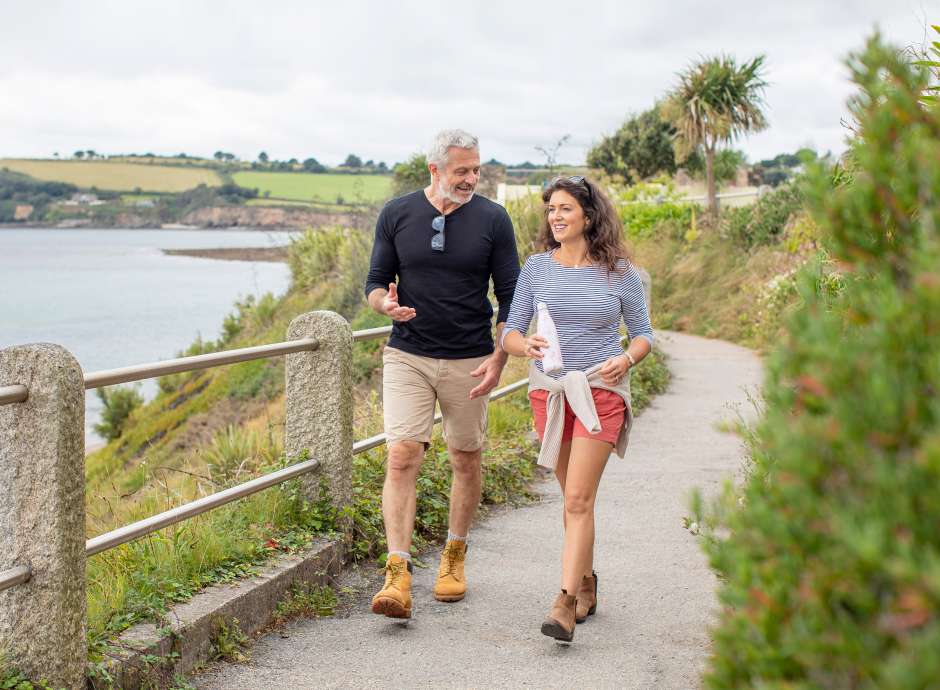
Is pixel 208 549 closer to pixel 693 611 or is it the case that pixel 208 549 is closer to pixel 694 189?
pixel 693 611

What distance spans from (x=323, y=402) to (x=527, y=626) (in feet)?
5.19

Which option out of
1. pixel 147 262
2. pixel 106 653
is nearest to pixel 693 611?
pixel 106 653

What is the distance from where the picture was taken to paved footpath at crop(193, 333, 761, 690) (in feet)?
15.1

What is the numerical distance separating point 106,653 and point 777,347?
10.2 ft

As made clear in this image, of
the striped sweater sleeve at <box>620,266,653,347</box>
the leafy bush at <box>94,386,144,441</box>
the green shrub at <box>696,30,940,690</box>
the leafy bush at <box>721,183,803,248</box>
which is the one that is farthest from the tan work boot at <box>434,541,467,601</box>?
the leafy bush at <box>94,386,144,441</box>

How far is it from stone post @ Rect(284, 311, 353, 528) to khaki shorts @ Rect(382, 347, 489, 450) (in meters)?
0.38

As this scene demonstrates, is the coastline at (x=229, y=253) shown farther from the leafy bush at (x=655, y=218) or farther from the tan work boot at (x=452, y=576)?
the tan work boot at (x=452, y=576)

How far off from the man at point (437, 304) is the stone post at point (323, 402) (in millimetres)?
376

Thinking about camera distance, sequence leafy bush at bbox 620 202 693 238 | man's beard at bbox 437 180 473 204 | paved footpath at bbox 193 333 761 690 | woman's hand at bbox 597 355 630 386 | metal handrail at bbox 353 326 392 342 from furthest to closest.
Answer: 1. leafy bush at bbox 620 202 693 238
2. metal handrail at bbox 353 326 392 342
3. man's beard at bbox 437 180 473 204
4. woman's hand at bbox 597 355 630 386
5. paved footpath at bbox 193 333 761 690

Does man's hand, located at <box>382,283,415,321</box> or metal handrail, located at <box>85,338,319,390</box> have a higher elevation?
man's hand, located at <box>382,283,415,321</box>

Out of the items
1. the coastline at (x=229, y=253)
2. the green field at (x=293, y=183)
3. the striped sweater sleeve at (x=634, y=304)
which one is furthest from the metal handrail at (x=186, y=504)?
the coastline at (x=229, y=253)

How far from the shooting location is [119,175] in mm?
110625

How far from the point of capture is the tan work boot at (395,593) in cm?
509

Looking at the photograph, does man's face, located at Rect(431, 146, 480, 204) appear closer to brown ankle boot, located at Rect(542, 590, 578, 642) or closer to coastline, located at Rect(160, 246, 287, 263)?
brown ankle boot, located at Rect(542, 590, 578, 642)
